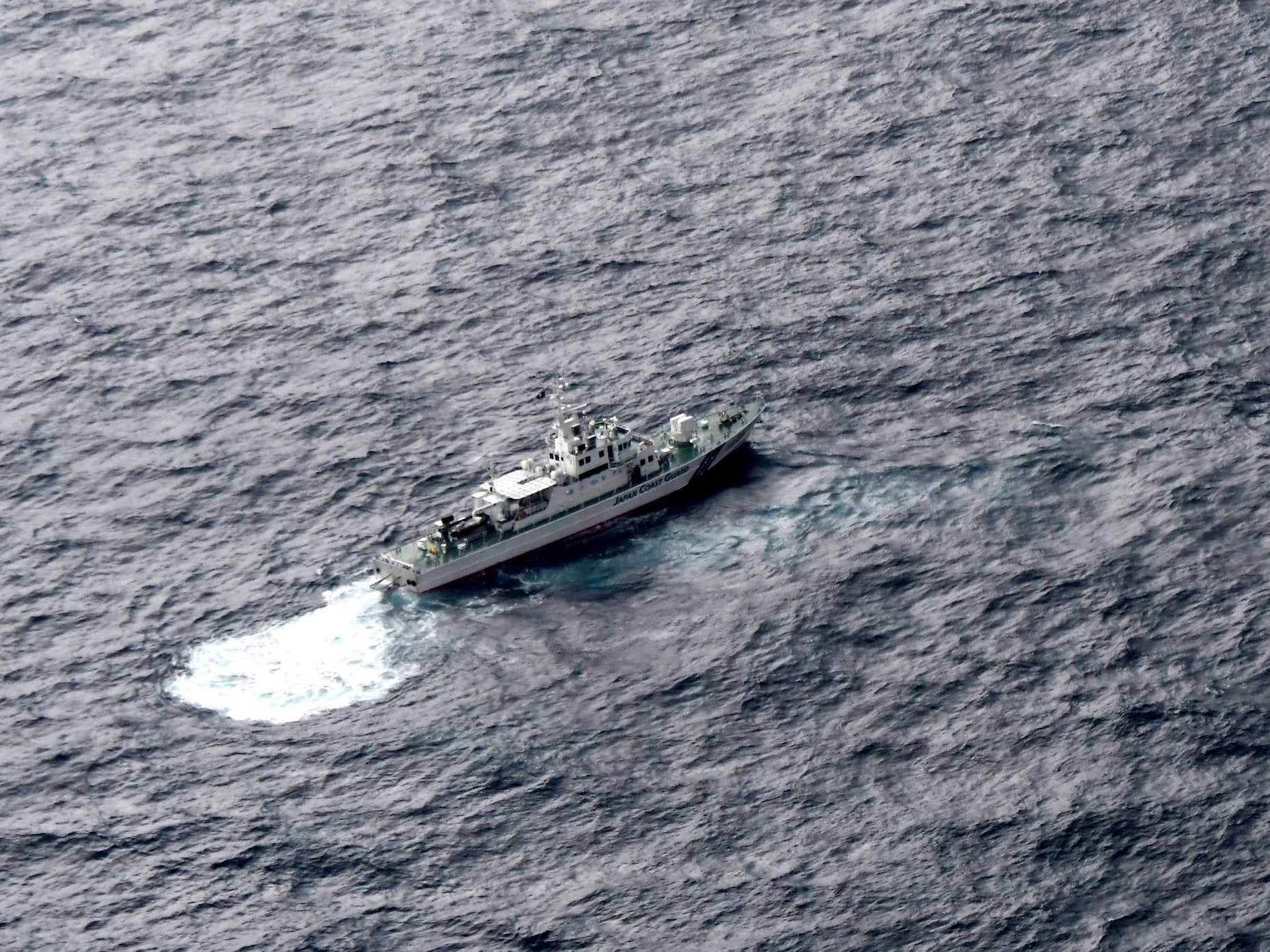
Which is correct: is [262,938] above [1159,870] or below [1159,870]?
above

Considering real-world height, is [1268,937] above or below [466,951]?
below

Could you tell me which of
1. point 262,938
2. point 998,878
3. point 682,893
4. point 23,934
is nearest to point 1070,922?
point 998,878

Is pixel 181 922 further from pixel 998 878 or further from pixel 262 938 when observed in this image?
pixel 998 878

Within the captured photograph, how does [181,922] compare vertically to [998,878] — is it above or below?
above

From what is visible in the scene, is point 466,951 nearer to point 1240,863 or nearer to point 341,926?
point 341,926

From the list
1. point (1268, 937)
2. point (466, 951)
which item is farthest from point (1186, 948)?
point (466, 951)

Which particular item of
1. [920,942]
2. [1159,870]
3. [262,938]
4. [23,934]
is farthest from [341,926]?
[1159,870]

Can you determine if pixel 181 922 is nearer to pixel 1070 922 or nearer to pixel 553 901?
pixel 553 901
